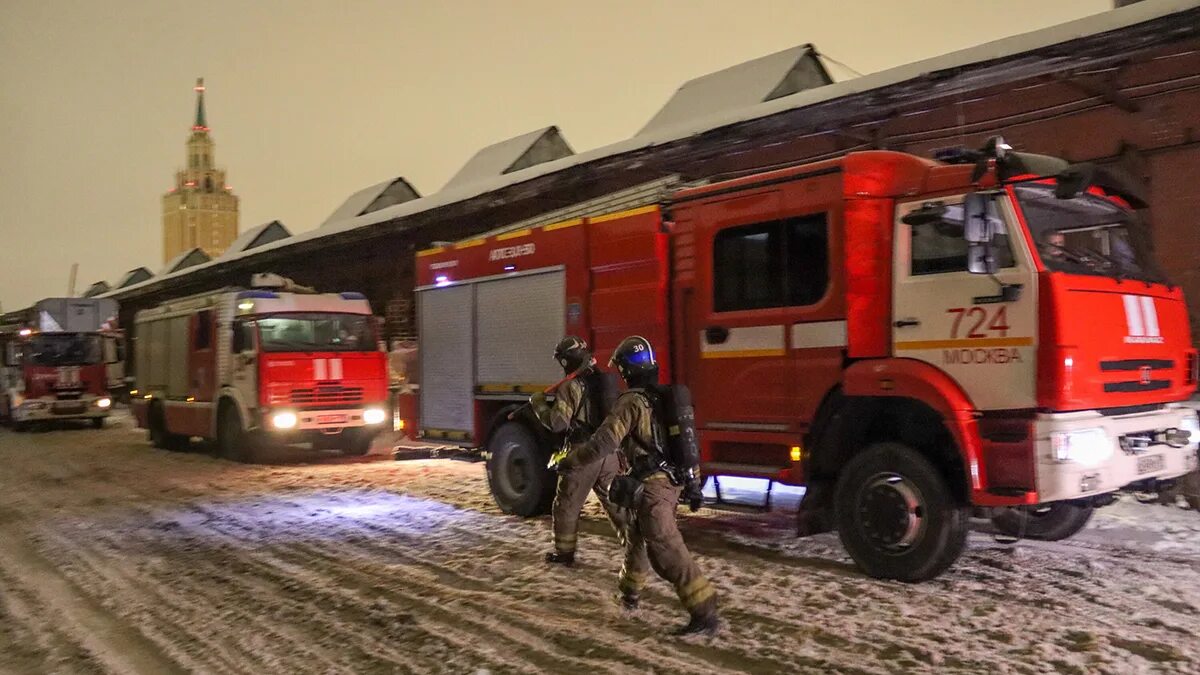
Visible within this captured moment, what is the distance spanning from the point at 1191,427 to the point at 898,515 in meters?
2.19

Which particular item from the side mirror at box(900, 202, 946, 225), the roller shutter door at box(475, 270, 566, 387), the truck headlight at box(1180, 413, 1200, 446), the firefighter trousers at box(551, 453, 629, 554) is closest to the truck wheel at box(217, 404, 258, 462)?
the roller shutter door at box(475, 270, 566, 387)

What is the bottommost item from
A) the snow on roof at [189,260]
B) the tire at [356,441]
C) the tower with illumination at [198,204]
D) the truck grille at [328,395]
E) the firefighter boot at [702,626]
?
the firefighter boot at [702,626]

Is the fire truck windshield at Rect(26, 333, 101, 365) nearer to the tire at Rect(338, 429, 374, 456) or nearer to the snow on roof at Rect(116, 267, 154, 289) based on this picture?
the tire at Rect(338, 429, 374, 456)

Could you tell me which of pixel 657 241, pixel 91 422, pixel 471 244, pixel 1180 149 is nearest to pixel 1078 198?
pixel 657 241

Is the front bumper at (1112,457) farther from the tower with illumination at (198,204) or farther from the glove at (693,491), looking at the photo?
the tower with illumination at (198,204)

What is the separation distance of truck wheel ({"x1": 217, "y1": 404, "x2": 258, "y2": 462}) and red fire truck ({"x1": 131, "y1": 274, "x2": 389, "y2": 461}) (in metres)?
0.02

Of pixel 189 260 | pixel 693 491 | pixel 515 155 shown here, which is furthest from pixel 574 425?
pixel 189 260

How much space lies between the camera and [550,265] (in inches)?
334

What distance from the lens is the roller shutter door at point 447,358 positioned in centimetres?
943

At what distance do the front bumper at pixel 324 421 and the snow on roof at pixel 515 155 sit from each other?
34.9 feet

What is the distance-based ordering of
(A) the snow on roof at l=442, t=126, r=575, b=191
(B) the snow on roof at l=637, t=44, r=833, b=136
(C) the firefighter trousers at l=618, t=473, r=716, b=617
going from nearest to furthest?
(C) the firefighter trousers at l=618, t=473, r=716, b=617 < (B) the snow on roof at l=637, t=44, r=833, b=136 < (A) the snow on roof at l=442, t=126, r=575, b=191

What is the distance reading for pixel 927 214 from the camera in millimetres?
5695

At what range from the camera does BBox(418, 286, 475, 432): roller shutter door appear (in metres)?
9.43

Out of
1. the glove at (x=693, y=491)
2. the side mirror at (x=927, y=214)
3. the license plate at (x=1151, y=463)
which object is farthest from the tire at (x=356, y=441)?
the license plate at (x=1151, y=463)
